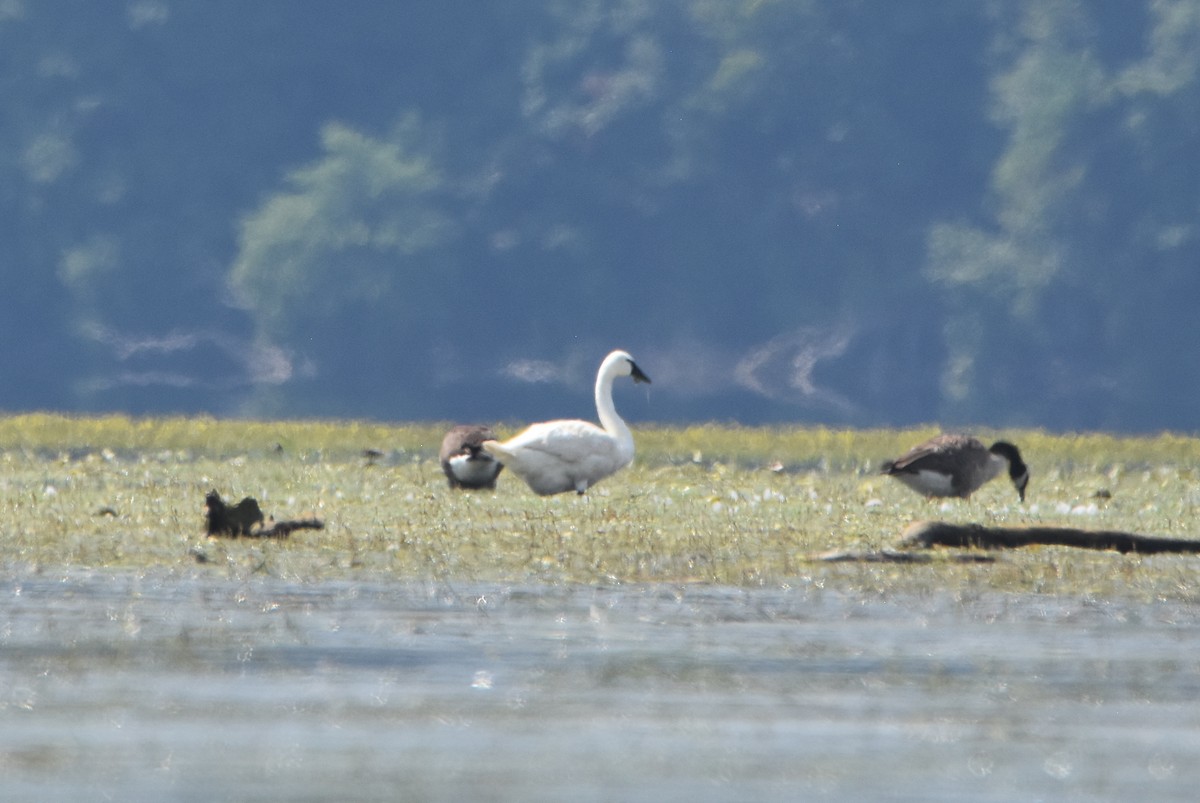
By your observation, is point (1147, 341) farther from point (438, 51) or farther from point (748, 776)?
point (748, 776)

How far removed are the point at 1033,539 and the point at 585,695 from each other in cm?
640

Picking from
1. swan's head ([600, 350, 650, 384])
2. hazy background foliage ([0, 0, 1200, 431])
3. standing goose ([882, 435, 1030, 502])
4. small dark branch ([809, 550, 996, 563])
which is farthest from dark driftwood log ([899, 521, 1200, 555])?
hazy background foliage ([0, 0, 1200, 431])

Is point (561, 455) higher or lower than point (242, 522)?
higher

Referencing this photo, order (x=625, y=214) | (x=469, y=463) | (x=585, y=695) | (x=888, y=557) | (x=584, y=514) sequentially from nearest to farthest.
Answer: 1. (x=585, y=695)
2. (x=888, y=557)
3. (x=584, y=514)
4. (x=469, y=463)
5. (x=625, y=214)

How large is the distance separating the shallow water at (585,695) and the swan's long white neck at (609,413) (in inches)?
374

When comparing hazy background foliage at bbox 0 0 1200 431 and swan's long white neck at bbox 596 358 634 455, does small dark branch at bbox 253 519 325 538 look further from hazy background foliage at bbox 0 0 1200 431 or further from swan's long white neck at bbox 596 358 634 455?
hazy background foliage at bbox 0 0 1200 431

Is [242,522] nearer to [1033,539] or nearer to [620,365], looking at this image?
[1033,539]

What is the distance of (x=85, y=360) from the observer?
70375mm

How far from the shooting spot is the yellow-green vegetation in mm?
14078

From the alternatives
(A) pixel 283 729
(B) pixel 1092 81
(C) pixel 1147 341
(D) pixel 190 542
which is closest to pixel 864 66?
(B) pixel 1092 81

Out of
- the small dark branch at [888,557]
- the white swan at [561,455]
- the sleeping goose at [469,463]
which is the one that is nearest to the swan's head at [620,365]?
the sleeping goose at [469,463]

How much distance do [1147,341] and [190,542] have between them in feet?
176

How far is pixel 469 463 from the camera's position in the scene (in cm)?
2214

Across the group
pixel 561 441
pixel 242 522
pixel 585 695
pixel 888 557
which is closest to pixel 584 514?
pixel 561 441
